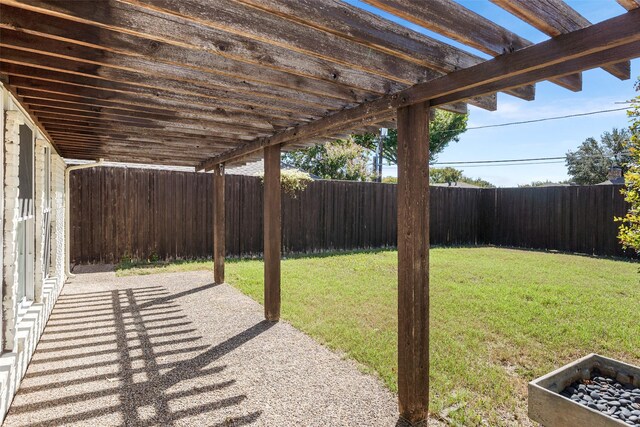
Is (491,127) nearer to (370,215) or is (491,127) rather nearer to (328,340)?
(370,215)

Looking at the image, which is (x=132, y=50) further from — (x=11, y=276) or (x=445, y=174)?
(x=445, y=174)

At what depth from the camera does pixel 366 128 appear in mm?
3244

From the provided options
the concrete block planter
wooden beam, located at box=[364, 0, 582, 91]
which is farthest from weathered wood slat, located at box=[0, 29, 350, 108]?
the concrete block planter

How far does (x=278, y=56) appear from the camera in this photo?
1.87 meters

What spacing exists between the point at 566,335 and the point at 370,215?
709 centimetres

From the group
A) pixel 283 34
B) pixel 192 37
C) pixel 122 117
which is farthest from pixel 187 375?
pixel 283 34

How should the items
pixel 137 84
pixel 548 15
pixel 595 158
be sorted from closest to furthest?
pixel 548 15
pixel 137 84
pixel 595 158

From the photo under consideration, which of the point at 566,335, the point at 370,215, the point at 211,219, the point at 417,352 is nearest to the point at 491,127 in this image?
the point at 370,215

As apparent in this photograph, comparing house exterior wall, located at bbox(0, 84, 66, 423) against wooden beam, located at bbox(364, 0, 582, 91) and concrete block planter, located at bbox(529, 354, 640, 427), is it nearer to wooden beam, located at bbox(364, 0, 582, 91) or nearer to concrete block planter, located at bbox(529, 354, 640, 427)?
wooden beam, located at bbox(364, 0, 582, 91)

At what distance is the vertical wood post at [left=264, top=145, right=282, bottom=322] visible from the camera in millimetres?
4078

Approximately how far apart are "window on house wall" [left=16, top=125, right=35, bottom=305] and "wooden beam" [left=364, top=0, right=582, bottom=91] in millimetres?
3134

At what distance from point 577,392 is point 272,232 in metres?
3.03

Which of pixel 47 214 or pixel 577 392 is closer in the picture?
pixel 577 392

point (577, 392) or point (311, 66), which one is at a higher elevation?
point (311, 66)
